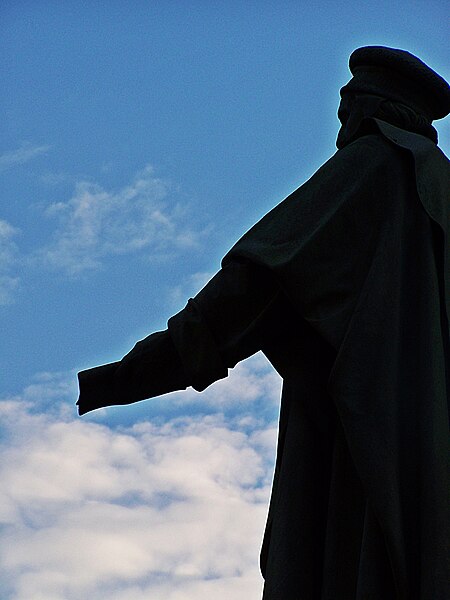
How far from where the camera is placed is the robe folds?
18.4ft

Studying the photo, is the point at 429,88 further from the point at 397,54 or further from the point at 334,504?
the point at 334,504

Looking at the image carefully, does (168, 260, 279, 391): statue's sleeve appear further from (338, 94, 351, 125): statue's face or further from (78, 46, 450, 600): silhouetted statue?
(338, 94, 351, 125): statue's face

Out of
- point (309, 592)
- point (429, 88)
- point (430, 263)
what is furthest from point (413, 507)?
point (429, 88)

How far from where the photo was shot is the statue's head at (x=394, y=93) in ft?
21.9

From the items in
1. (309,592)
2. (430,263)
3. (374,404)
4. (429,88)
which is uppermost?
(429,88)

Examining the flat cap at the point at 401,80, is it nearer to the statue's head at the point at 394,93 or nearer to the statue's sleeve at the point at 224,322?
the statue's head at the point at 394,93

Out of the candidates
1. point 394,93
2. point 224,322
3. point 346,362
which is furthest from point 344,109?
point 346,362

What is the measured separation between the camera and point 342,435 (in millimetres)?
6020

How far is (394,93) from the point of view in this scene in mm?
6715

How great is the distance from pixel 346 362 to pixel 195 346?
636mm

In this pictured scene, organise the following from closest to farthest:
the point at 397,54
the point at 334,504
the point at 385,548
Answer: the point at 385,548 → the point at 334,504 → the point at 397,54

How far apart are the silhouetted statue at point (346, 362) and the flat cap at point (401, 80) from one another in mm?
361

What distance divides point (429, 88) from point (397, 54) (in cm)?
22

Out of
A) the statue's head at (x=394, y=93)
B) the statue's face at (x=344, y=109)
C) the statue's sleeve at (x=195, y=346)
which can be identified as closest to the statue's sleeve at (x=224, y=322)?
the statue's sleeve at (x=195, y=346)
